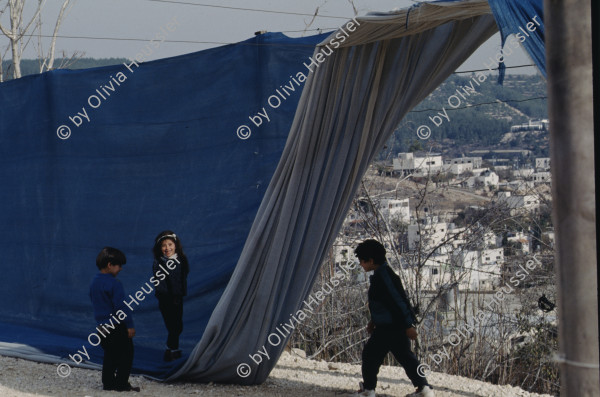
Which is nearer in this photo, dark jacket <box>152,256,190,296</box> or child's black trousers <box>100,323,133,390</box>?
child's black trousers <box>100,323,133,390</box>

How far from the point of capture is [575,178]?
2400 millimetres

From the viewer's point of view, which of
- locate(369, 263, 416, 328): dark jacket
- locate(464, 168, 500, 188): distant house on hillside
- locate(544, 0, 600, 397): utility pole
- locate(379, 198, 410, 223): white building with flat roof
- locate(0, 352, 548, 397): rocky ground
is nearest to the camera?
locate(544, 0, 600, 397): utility pole

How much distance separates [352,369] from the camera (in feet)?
21.4

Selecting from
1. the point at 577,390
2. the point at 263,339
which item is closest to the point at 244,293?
the point at 263,339

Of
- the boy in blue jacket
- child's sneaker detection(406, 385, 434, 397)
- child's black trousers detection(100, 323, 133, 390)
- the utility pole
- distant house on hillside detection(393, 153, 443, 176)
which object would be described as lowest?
child's sneaker detection(406, 385, 434, 397)

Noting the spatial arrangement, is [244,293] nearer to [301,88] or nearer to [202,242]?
[202,242]

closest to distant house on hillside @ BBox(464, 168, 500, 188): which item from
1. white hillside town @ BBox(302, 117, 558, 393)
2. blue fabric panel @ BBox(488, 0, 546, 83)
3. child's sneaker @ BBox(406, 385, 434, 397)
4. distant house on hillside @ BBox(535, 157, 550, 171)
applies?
Answer: distant house on hillside @ BBox(535, 157, 550, 171)

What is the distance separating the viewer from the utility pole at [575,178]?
7.77ft

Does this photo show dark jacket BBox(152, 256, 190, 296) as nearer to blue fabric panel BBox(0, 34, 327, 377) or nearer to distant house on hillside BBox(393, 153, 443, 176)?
blue fabric panel BBox(0, 34, 327, 377)

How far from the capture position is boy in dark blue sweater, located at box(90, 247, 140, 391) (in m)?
5.30

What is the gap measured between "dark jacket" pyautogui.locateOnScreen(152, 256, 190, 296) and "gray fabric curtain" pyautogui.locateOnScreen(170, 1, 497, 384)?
1.70 feet

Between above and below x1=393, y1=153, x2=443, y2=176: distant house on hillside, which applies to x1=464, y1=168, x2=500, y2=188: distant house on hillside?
above

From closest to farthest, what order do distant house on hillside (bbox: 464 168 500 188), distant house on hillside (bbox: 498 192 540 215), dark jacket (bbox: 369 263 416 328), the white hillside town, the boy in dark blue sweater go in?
dark jacket (bbox: 369 263 416 328) → the boy in dark blue sweater → the white hillside town → distant house on hillside (bbox: 498 192 540 215) → distant house on hillside (bbox: 464 168 500 188)

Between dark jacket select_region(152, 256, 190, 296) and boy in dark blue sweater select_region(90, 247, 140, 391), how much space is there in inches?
21.6
